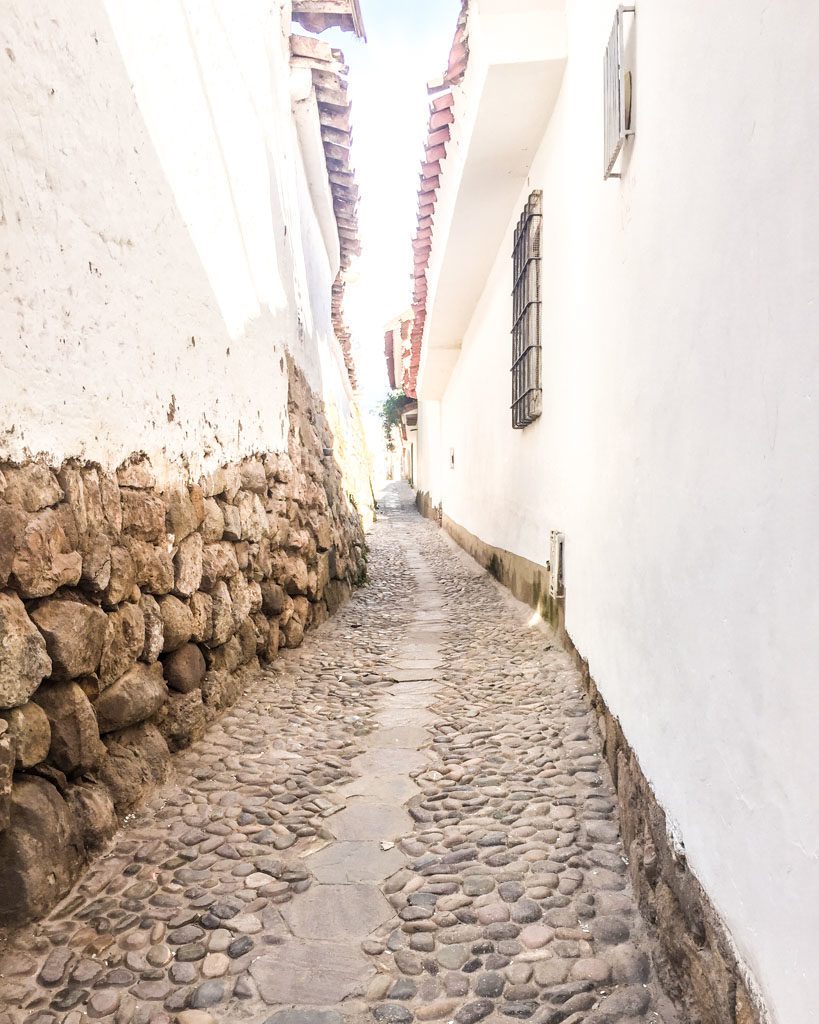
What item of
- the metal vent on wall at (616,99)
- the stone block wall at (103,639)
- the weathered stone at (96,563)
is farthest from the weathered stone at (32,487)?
the metal vent on wall at (616,99)

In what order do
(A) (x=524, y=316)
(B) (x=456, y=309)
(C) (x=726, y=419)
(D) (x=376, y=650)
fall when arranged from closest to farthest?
(C) (x=726, y=419)
(D) (x=376, y=650)
(A) (x=524, y=316)
(B) (x=456, y=309)

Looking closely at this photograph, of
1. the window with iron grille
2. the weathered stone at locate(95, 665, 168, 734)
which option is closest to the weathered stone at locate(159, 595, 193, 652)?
the weathered stone at locate(95, 665, 168, 734)

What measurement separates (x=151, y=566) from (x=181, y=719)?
69 centimetres

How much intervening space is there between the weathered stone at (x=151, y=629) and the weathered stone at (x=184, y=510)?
0.37 meters

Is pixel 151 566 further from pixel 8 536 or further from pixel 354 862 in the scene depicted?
pixel 354 862

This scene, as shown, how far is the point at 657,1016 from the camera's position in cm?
153

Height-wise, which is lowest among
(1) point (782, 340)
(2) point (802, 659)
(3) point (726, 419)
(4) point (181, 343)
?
(2) point (802, 659)

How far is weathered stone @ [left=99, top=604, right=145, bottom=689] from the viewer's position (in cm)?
238

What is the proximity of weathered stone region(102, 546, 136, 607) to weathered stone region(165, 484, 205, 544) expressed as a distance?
17.4 inches

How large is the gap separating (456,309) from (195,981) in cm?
833

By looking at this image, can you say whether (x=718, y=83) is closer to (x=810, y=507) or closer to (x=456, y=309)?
(x=810, y=507)

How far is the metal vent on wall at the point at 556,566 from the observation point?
410 cm

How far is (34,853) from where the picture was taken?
1860mm

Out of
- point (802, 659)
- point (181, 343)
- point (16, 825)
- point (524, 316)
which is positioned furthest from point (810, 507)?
point (524, 316)
